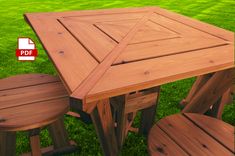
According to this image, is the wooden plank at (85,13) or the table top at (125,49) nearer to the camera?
the table top at (125,49)

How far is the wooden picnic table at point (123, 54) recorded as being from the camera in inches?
48.4

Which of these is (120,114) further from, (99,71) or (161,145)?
(99,71)

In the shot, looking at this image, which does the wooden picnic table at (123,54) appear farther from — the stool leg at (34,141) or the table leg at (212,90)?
the stool leg at (34,141)

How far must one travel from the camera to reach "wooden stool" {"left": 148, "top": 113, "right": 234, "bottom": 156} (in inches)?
58.9

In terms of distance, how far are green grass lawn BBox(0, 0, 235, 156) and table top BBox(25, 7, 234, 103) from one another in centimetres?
101

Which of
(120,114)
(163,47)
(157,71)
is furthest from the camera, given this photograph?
(120,114)

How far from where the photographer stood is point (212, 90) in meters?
1.95

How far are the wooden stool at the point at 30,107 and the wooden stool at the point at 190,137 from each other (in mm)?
554

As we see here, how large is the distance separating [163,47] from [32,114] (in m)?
0.81

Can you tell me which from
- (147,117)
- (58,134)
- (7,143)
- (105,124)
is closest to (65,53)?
(105,124)

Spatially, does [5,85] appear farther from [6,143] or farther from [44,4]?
[44,4]

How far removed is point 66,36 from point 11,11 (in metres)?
5.99

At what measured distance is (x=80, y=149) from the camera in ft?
7.92

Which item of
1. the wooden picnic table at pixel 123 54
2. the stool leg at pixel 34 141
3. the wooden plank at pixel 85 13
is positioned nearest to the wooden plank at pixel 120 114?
the wooden picnic table at pixel 123 54
